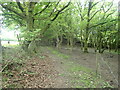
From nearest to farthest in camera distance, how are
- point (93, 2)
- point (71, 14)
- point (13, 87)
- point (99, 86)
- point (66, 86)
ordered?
1. point (13, 87)
2. point (66, 86)
3. point (99, 86)
4. point (93, 2)
5. point (71, 14)

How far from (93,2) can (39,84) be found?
11.9 metres

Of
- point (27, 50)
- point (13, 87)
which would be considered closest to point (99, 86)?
point (13, 87)

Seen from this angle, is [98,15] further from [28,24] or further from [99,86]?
[99,86]

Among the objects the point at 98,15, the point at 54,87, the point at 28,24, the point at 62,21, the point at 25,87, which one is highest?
the point at 98,15

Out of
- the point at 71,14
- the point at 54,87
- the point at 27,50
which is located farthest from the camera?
the point at 71,14

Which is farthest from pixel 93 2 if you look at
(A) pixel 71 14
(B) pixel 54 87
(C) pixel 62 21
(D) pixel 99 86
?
(B) pixel 54 87

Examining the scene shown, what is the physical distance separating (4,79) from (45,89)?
1367mm

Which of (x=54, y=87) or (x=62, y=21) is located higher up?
(x=62, y=21)

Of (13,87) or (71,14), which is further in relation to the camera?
(71,14)

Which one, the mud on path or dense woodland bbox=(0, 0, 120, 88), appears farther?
the mud on path

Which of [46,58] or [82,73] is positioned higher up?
[46,58]

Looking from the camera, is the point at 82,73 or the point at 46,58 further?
the point at 46,58

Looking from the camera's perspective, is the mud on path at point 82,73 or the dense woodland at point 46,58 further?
the mud on path at point 82,73

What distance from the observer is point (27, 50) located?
7016 millimetres
